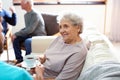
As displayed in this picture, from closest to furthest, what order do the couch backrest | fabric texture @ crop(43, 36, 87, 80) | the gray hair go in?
fabric texture @ crop(43, 36, 87, 80), the gray hair, the couch backrest

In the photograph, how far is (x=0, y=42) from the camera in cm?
109

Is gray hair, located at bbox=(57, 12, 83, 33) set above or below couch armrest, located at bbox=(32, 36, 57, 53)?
above

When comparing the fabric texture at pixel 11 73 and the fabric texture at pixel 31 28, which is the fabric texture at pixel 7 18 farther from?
the fabric texture at pixel 11 73

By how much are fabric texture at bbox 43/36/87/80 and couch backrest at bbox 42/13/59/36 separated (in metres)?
1.28

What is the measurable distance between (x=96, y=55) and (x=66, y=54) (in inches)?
10.8

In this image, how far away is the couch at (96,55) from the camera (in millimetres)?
1377

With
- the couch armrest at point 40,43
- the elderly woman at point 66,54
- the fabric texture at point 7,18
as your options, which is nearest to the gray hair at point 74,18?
the elderly woman at point 66,54

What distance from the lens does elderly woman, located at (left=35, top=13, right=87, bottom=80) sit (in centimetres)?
183

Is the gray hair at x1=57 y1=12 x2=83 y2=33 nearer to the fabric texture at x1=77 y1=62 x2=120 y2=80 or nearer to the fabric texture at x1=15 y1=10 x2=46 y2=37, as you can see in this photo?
the fabric texture at x1=77 y1=62 x2=120 y2=80

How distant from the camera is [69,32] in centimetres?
201

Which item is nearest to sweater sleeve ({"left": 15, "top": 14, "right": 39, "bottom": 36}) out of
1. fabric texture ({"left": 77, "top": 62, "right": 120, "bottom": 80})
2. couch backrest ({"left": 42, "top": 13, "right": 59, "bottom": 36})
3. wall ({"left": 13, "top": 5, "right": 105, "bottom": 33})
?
couch backrest ({"left": 42, "top": 13, "right": 59, "bottom": 36})

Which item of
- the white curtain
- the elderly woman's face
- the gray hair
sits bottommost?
the white curtain

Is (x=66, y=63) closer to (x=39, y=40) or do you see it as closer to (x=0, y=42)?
(x=0, y=42)

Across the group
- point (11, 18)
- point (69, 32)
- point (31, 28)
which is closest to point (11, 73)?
point (69, 32)
